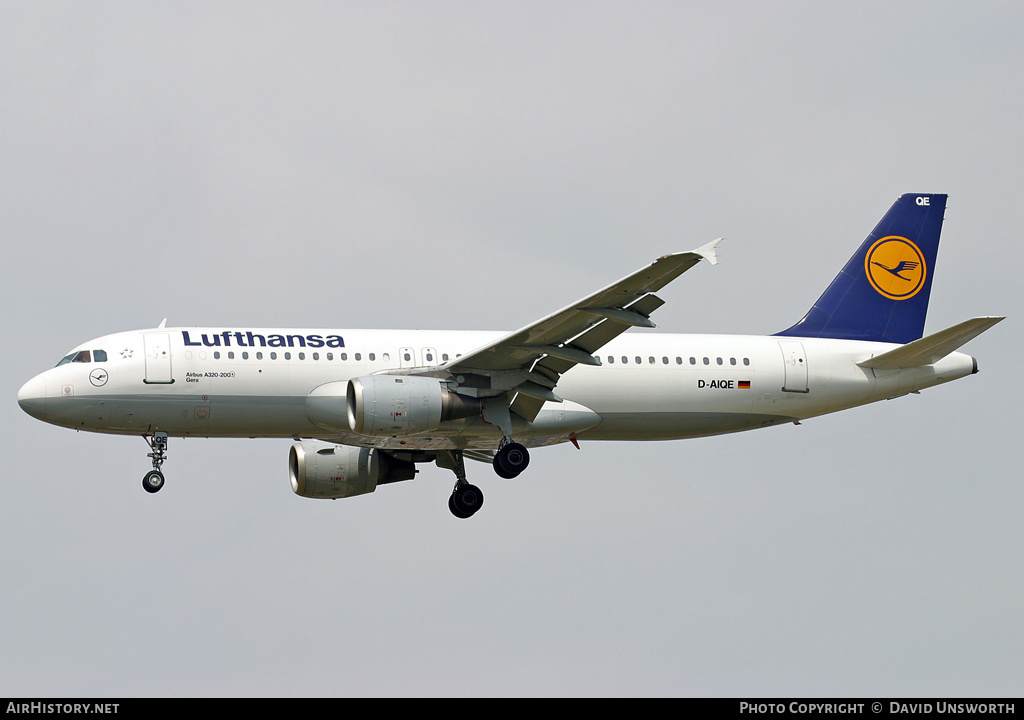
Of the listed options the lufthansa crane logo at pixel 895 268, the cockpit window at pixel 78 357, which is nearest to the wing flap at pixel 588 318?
the cockpit window at pixel 78 357

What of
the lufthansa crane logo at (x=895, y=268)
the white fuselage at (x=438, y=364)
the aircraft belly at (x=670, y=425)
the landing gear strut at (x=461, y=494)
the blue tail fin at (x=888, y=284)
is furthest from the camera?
the lufthansa crane logo at (x=895, y=268)

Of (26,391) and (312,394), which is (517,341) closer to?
(312,394)

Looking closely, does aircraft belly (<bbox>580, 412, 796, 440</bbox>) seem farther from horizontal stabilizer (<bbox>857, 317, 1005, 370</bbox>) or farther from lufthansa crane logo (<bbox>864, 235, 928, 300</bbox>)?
lufthansa crane logo (<bbox>864, 235, 928, 300</bbox>)

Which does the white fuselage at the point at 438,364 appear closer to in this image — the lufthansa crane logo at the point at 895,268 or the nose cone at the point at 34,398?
the nose cone at the point at 34,398

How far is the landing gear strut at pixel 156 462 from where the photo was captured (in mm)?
38562

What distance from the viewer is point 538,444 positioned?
1622 inches

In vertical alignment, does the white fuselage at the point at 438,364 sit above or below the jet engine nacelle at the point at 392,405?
above

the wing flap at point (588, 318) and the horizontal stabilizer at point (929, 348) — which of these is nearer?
the wing flap at point (588, 318)

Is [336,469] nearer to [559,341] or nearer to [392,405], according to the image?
[392,405]

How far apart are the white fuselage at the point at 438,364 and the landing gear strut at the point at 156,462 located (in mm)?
492

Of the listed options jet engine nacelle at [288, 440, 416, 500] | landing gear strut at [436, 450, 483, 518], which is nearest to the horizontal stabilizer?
landing gear strut at [436, 450, 483, 518]

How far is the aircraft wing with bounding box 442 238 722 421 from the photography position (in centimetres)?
3407

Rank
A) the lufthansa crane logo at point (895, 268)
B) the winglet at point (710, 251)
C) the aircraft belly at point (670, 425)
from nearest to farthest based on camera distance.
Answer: the winglet at point (710, 251) < the aircraft belly at point (670, 425) < the lufthansa crane logo at point (895, 268)
